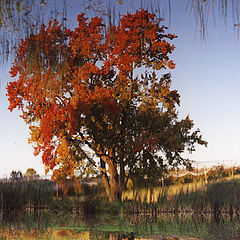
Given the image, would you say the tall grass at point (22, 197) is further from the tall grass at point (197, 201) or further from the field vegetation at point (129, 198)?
the tall grass at point (197, 201)

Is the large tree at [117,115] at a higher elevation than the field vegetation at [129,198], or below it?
higher

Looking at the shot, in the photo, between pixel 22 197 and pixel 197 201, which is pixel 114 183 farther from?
pixel 197 201

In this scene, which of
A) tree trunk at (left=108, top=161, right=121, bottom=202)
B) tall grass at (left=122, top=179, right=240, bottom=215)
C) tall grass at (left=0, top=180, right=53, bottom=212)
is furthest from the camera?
tree trunk at (left=108, top=161, right=121, bottom=202)

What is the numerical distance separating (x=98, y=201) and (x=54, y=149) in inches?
119

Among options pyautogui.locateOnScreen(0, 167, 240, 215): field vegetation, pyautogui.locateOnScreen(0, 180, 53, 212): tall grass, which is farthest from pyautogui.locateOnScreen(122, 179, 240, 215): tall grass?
pyautogui.locateOnScreen(0, 180, 53, 212): tall grass

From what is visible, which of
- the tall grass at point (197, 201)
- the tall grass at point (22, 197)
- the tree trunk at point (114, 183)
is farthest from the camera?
the tree trunk at point (114, 183)

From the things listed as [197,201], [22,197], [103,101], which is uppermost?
[103,101]

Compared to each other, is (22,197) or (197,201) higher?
(22,197)

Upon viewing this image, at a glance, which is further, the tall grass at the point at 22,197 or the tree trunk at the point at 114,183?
the tree trunk at the point at 114,183

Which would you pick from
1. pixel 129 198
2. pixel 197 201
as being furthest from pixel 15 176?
pixel 197 201

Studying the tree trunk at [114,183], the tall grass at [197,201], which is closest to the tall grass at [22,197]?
the tree trunk at [114,183]

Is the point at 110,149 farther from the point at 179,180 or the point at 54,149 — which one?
the point at 179,180

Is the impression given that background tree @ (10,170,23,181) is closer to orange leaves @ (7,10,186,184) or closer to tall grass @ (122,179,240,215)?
orange leaves @ (7,10,186,184)

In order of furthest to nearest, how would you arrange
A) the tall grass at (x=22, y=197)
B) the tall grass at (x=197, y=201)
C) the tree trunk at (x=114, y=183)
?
1. the tree trunk at (x=114, y=183)
2. the tall grass at (x=22, y=197)
3. the tall grass at (x=197, y=201)
